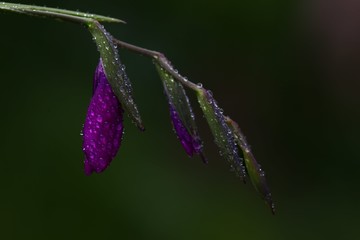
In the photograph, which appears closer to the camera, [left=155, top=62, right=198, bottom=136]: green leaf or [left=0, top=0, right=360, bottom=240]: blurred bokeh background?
[left=155, top=62, right=198, bottom=136]: green leaf

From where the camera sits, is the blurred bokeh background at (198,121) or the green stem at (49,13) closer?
the green stem at (49,13)

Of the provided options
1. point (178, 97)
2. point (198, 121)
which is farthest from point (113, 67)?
point (198, 121)

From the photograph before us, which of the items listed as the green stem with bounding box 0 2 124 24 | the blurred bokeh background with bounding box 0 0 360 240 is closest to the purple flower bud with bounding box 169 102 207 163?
the green stem with bounding box 0 2 124 24

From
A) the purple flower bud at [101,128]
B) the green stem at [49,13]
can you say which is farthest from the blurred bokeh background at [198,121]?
the green stem at [49,13]

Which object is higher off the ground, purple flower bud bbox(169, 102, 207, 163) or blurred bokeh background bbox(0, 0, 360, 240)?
purple flower bud bbox(169, 102, 207, 163)

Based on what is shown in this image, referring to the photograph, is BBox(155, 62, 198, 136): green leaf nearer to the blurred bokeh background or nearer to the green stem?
the green stem

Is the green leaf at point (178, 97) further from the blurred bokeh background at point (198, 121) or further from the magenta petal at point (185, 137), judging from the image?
the blurred bokeh background at point (198, 121)

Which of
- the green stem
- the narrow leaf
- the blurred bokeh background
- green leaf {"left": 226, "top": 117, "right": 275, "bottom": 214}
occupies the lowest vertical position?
the blurred bokeh background
